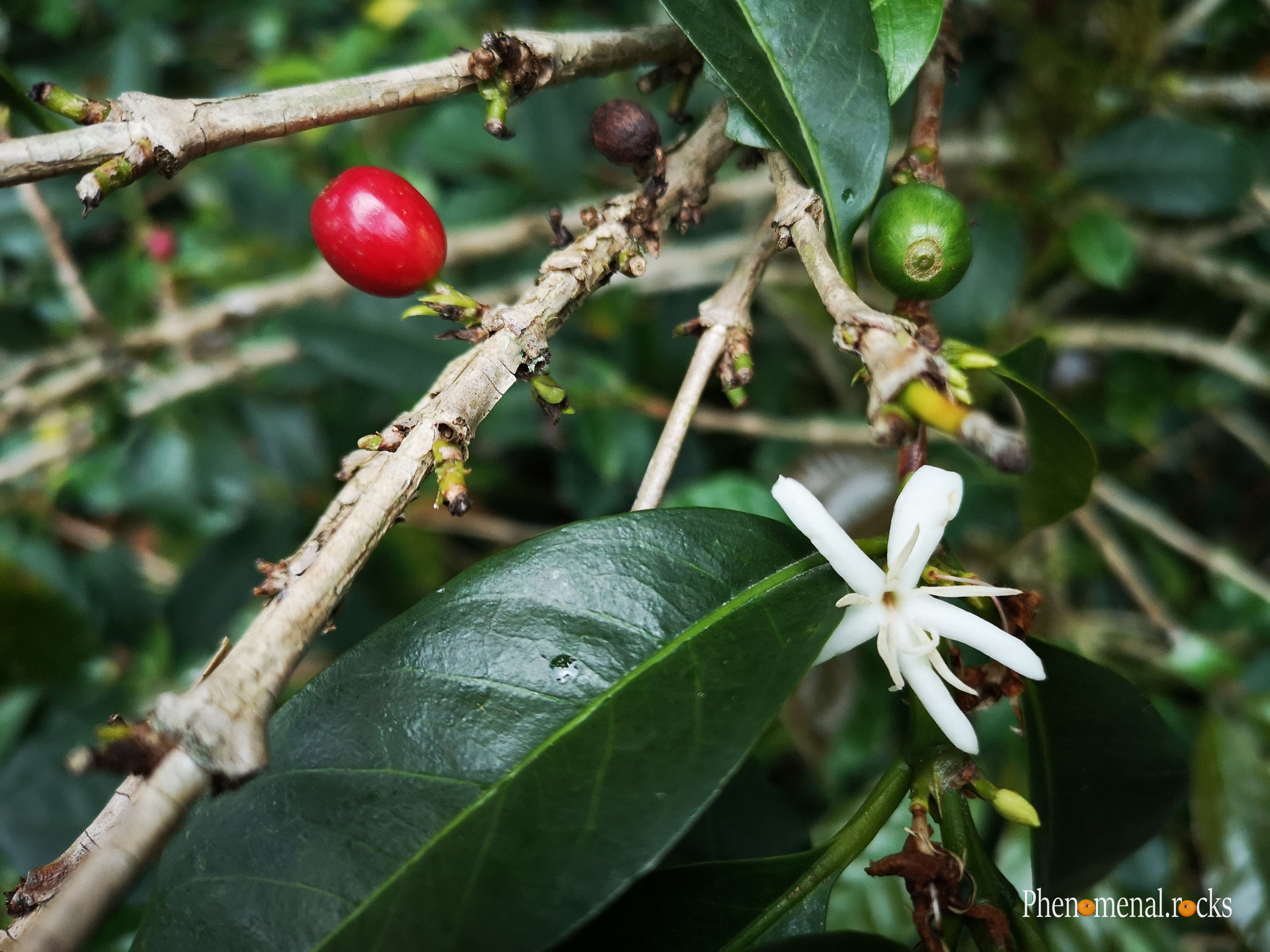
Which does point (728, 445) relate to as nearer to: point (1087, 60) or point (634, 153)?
point (1087, 60)

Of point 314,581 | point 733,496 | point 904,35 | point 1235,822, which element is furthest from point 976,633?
point 1235,822

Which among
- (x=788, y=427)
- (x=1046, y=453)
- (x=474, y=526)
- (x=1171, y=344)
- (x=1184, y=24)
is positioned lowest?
(x=1046, y=453)

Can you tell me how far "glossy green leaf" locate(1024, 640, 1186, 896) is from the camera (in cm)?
87

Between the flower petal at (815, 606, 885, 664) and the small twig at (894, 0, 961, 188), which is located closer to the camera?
the flower petal at (815, 606, 885, 664)

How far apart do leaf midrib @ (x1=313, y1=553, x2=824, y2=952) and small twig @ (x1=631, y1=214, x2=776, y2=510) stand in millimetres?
125

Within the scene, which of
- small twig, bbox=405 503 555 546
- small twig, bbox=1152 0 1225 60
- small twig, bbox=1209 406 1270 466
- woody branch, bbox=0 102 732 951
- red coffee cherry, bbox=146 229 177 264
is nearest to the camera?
woody branch, bbox=0 102 732 951

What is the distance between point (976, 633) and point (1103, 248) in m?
1.26

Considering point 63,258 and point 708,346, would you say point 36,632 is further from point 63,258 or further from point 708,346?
point 708,346

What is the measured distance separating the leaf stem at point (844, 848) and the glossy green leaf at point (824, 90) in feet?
1.62

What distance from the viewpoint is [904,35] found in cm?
87

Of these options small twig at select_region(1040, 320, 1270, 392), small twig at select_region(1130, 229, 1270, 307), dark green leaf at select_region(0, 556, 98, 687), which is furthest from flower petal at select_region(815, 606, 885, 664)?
dark green leaf at select_region(0, 556, 98, 687)

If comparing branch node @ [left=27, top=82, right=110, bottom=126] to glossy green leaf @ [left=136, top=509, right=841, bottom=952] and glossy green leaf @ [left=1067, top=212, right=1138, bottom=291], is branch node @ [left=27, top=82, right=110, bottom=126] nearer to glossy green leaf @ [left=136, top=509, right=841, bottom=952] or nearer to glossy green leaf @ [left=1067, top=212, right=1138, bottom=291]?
glossy green leaf @ [left=136, top=509, right=841, bottom=952]

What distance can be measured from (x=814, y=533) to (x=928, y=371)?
0.18m

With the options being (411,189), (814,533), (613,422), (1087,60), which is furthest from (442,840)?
(1087,60)
